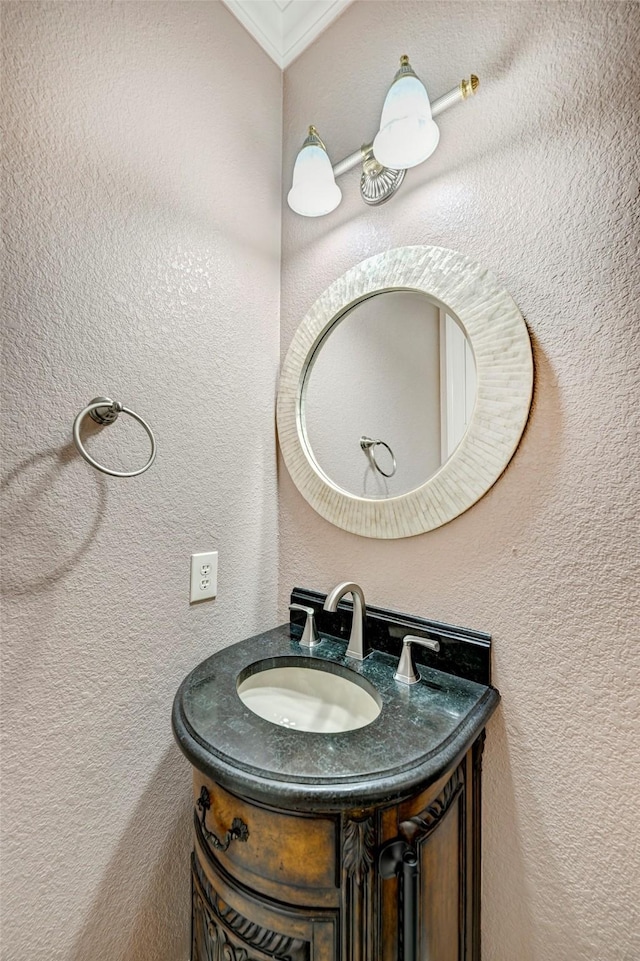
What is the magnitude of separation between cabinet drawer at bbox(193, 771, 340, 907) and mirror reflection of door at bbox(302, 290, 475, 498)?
0.66 m

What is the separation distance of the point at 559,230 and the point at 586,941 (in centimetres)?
131

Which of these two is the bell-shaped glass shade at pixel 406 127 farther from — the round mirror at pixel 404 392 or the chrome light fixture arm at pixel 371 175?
the round mirror at pixel 404 392

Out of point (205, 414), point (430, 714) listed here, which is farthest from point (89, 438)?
point (430, 714)

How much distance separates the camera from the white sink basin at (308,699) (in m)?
0.87

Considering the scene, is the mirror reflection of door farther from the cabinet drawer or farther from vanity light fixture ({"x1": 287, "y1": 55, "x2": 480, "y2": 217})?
the cabinet drawer

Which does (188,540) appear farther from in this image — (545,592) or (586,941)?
(586,941)

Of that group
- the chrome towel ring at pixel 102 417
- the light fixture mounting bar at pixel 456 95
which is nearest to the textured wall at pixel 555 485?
the light fixture mounting bar at pixel 456 95

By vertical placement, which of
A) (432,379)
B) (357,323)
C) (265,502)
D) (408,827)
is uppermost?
(357,323)

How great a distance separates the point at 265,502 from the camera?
3.98 feet

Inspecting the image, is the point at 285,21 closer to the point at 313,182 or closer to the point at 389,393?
the point at 313,182

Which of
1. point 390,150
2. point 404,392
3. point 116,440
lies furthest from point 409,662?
point 390,150

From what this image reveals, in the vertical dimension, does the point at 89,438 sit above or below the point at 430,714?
above

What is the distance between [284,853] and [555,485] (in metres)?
0.77

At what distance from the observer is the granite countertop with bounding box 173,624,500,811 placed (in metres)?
0.57
